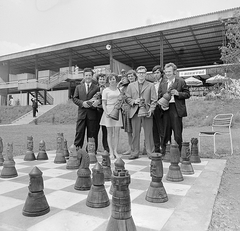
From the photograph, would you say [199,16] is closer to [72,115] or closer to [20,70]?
[72,115]

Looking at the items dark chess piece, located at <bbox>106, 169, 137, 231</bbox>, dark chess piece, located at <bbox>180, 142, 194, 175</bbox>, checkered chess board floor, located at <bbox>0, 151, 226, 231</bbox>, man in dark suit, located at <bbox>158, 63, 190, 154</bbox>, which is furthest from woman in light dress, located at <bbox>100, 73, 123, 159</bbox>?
dark chess piece, located at <bbox>106, 169, 137, 231</bbox>

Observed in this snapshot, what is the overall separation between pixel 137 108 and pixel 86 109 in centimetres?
101

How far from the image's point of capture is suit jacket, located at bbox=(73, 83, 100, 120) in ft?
15.1

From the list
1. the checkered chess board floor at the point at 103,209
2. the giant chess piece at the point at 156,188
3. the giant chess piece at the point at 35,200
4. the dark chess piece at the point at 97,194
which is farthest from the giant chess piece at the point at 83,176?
the giant chess piece at the point at 156,188

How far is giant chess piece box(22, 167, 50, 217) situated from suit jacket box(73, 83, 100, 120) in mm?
2701

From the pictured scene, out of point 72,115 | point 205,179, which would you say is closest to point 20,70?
point 72,115

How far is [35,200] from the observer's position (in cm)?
194

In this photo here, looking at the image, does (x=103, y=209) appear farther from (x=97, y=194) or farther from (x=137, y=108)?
(x=137, y=108)

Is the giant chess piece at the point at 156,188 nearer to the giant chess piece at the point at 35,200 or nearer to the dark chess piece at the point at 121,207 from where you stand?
the dark chess piece at the point at 121,207

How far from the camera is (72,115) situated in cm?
1811

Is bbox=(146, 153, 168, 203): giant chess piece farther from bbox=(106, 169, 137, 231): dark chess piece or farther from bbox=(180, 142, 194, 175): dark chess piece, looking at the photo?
bbox=(180, 142, 194, 175): dark chess piece

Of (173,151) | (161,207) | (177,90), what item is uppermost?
(177,90)

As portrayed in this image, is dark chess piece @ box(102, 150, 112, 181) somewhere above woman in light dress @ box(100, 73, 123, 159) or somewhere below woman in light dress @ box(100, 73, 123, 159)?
below

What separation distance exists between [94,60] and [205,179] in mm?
27499
